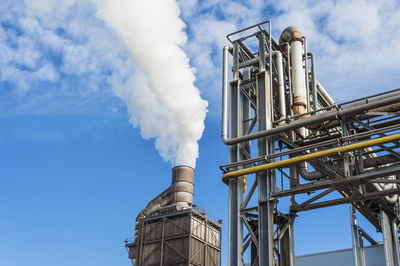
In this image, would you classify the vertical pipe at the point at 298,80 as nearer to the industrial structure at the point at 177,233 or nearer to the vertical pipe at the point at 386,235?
the vertical pipe at the point at 386,235

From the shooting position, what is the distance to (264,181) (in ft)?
50.0

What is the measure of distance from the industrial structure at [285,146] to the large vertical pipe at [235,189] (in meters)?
0.03

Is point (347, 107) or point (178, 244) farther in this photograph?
point (178, 244)

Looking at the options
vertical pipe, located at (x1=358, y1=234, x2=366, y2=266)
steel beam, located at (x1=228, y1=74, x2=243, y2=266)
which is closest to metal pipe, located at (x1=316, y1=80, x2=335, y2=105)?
steel beam, located at (x1=228, y1=74, x2=243, y2=266)

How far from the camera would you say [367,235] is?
889 inches

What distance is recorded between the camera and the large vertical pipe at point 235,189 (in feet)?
48.7

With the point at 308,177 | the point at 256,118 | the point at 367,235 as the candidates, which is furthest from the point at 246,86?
the point at 367,235

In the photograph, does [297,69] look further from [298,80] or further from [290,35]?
[290,35]

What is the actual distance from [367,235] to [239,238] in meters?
9.96

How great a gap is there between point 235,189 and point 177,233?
24.7 meters

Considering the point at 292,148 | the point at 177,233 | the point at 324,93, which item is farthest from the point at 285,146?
the point at 177,233

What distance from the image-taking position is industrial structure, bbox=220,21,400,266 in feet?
47.1

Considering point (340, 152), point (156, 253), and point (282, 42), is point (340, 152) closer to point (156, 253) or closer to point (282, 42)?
point (282, 42)

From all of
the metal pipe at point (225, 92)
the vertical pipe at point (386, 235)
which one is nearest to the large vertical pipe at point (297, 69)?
the metal pipe at point (225, 92)
